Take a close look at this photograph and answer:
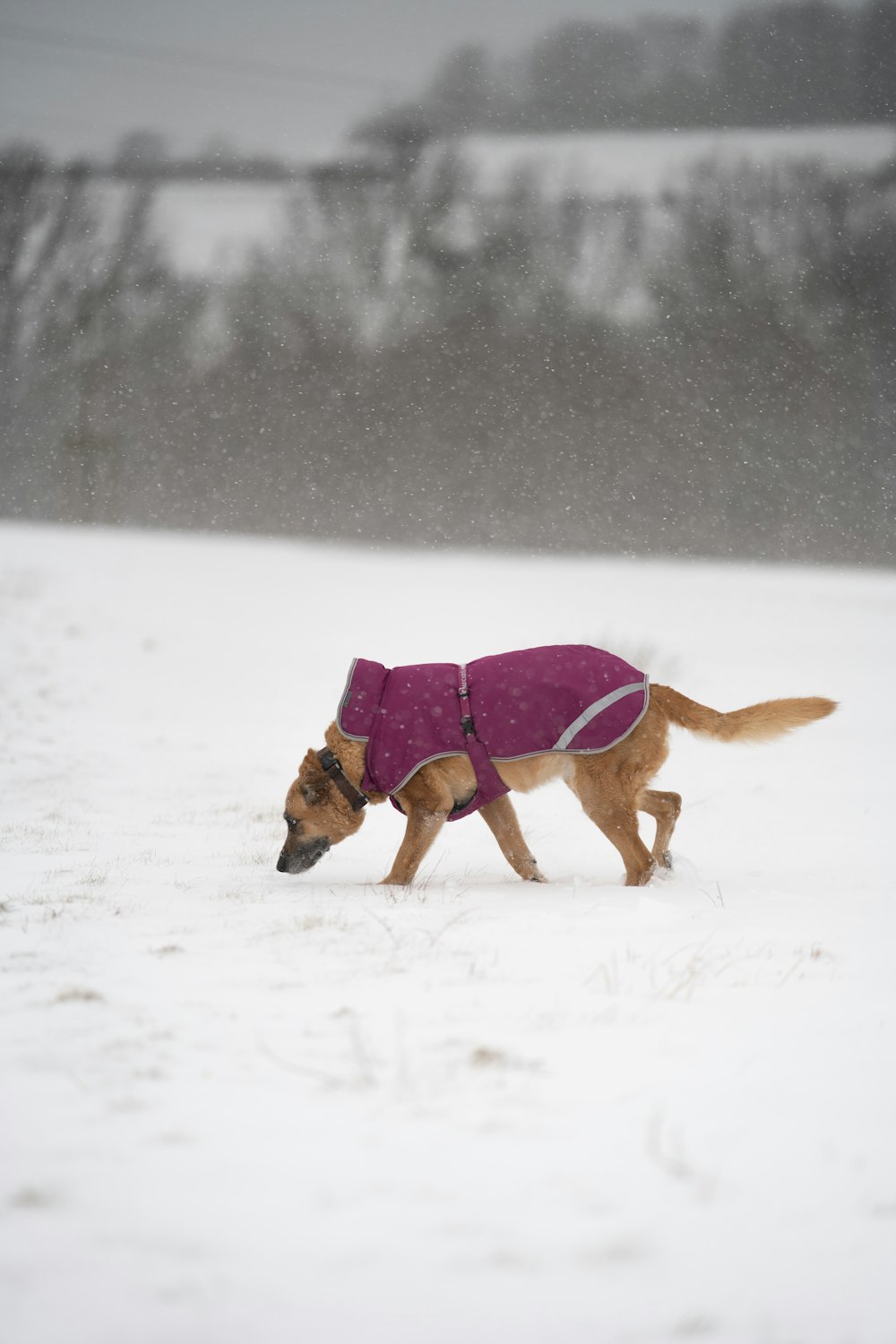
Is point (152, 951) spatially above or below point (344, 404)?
below

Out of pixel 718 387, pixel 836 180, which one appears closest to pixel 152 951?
pixel 718 387

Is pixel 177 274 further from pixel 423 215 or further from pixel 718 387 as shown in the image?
pixel 718 387

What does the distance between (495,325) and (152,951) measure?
10350mm

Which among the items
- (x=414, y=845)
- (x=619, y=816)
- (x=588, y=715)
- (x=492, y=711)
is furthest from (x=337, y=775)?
(x=619, y=816)

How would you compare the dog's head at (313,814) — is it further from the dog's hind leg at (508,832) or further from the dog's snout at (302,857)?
the dog's hind leg at (508,832)

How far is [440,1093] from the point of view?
6.99 ft

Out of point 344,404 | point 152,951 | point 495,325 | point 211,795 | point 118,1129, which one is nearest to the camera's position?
point 118,1129

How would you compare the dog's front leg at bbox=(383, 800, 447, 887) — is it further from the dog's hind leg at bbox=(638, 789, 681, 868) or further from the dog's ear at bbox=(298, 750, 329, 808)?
the dog's hind leg at bbox=(638, 789, 681, 868)

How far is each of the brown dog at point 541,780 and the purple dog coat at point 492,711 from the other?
0.10 meters

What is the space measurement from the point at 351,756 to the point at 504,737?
87 cm

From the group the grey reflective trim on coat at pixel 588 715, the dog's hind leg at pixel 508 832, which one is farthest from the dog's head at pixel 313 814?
the grey reflective trim on coat at pixel 588 715

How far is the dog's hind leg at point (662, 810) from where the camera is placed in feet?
17.6

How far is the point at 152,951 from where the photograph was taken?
10.7 feet

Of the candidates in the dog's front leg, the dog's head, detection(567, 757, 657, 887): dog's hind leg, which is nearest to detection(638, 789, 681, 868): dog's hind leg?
detection(567, 757, 657, 887): dog's hind leg
